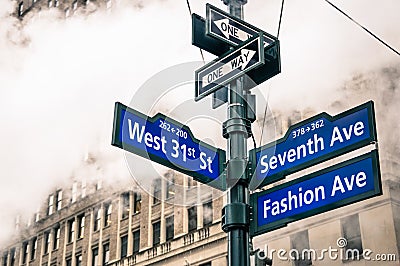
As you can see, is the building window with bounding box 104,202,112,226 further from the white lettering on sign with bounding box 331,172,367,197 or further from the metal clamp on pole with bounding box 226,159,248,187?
the white lettering on sign with bounding box 331,172,367,197

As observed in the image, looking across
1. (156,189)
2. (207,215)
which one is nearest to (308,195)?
(156,189)

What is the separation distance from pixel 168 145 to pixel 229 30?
95 cm

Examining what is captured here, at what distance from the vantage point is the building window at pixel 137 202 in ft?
109

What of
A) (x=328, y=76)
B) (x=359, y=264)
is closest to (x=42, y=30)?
(x=328, y=76)

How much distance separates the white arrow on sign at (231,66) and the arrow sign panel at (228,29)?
21 centimetres

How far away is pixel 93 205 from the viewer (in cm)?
3738

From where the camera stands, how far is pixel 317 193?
5027 millimetres

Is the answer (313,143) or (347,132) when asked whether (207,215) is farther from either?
(347,132)

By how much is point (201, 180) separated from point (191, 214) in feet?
81.3

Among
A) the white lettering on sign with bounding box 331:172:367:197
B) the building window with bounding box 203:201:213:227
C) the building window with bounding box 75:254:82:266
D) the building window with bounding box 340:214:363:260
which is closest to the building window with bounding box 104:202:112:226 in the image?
the building window with bounding box 75:254:82:266

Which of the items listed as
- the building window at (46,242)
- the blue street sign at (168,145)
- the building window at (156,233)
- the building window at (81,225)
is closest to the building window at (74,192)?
the building window at (81,225)

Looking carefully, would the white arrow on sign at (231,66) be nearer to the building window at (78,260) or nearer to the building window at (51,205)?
the building window at (78,260)

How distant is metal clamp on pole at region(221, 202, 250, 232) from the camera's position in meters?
4.84

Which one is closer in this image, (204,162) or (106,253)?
(204,162)
